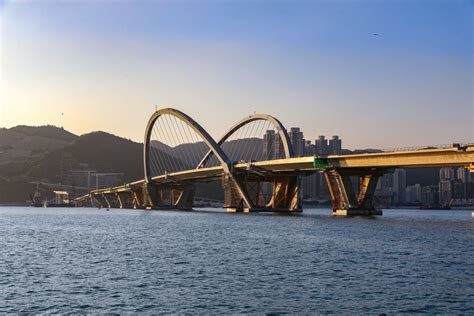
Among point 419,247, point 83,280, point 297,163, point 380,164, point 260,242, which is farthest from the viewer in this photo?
point 297,163

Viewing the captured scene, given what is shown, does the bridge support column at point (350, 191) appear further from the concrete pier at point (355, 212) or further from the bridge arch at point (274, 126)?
the bridge arch at point (274, 126)

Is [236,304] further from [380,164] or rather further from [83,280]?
[380,164]

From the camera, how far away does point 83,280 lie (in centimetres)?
3744

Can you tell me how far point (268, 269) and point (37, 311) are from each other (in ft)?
56.3

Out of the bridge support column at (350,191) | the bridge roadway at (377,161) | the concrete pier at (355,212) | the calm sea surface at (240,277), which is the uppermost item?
the bridge roadway at (377,161)

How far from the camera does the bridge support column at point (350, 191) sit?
124 meters

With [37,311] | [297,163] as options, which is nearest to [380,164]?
[297,163]

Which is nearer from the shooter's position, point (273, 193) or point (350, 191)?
point (350, 191)

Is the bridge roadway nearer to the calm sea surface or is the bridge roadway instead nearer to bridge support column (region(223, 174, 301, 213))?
bridge support column (region(223, 174, 301, 213))

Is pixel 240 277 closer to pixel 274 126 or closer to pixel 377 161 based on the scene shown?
pixel 377 161

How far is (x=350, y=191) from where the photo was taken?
127 meters

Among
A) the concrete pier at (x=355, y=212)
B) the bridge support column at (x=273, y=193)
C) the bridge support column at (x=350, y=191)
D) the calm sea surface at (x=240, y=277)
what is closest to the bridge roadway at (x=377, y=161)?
the bridge support column at (x=350, y=191)

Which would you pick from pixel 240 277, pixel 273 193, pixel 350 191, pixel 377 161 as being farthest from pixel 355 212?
pixel 240 277

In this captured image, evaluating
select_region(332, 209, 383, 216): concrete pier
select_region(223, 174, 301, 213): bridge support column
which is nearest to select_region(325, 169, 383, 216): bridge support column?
select_region(332, 209, 383, 216): concrete pier
